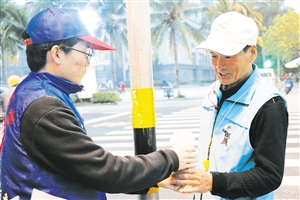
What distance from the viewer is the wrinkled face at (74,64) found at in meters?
1.36

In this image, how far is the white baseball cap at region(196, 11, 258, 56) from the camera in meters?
1.60

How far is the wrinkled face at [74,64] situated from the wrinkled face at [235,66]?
0.73 m

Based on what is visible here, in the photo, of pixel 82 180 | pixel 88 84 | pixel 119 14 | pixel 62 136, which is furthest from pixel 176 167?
pixel 119 14

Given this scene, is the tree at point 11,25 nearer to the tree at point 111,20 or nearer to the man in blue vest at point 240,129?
the tree at point 111,20

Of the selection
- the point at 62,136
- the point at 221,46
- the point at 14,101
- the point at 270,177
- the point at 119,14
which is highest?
the point at 119,14

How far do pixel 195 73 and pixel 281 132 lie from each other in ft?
162

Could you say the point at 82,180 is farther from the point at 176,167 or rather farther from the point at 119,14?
the point at 119,14

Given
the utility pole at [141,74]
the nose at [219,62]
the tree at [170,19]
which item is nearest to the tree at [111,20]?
the tree at [170,19]

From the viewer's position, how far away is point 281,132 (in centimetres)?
145

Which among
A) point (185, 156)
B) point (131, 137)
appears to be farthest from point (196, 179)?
point (131, 137)

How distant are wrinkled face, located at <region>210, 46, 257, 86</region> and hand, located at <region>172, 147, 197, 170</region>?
0.49m

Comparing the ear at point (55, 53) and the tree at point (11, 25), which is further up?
the tree at point (11, 25)

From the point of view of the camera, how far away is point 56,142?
1.13m

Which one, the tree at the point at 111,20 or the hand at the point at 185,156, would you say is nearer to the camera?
the hand at the point at 185,156
